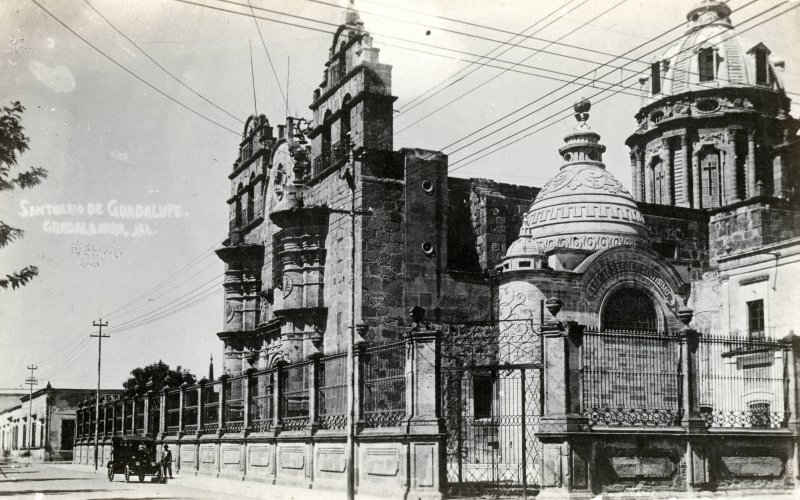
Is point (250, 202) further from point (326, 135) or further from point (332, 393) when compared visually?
point (332, 393)

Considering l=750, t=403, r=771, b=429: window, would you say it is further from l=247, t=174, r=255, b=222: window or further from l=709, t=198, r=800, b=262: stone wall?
l=247, t=174, r=255, b=222: window

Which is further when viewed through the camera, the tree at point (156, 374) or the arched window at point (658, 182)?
the tree at point (156, 374)

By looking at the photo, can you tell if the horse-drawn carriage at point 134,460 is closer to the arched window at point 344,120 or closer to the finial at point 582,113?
the arched window at point 344,120

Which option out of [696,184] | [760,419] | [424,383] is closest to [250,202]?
[696,184]

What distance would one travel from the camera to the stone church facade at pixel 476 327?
52.9 feet

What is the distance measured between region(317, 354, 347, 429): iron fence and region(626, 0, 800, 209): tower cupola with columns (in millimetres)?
25640

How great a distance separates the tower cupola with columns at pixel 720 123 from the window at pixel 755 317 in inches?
697

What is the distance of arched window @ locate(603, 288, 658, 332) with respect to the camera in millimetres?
26891

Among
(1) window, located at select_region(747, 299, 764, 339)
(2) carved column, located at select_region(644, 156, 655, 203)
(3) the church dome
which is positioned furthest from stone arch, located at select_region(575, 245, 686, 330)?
(2) carved column, located at select_region(644, 156, 655, 203)

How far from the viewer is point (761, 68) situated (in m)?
43.0

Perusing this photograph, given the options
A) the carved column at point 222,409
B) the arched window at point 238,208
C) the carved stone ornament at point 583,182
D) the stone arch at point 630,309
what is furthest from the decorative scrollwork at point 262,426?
the arched window at point 238,208

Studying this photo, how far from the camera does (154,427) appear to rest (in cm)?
3425

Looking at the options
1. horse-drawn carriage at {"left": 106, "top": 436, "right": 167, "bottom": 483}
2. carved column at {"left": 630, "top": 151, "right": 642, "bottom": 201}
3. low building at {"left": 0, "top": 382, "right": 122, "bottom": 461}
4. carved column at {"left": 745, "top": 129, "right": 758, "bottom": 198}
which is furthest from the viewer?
low building at {"left": 0, "top": 382, "right": 122, "bottom": 461}

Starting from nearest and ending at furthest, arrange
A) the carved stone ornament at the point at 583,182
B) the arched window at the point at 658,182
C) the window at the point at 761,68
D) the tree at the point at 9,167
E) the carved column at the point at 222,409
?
the tree at the point at 9,167, the carved column at the point at 222,409, the carved stone ornament at the point at 583,182, the window at the point at 761,68, the arched window at the point at 658,182
